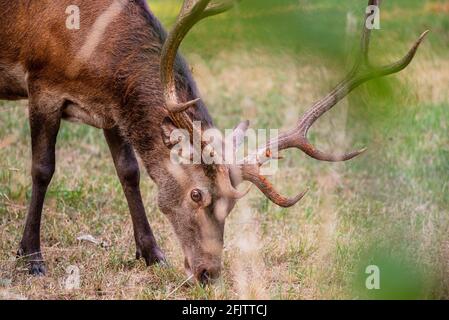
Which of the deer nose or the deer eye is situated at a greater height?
the deer eye

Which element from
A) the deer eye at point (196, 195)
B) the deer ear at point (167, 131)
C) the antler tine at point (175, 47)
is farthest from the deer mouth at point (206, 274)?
the antler tine at point (175, 47)

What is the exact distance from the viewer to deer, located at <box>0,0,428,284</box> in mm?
4602

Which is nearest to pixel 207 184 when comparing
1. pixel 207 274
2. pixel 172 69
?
pixel 207 274

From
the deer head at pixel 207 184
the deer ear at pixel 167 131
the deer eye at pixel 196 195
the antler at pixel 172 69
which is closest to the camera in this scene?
the antler at pixel 172 69

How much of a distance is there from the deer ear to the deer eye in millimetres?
341

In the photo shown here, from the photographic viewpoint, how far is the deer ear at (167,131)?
15.5ft

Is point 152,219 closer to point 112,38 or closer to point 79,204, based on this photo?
point 79,204

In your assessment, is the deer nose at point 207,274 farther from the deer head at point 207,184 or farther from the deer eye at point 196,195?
the deer eye at point 196,195

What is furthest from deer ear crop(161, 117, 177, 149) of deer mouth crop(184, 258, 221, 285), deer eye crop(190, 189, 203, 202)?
deer mouth crop(184, 258, 221, 285)

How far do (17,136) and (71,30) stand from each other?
10.2ft

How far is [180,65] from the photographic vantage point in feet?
16.2

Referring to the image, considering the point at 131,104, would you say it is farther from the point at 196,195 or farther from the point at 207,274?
the point at 207,274

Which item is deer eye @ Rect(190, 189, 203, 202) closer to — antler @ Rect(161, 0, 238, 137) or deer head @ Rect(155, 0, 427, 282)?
deer head @ Rect(155, 0, 427, 282)
